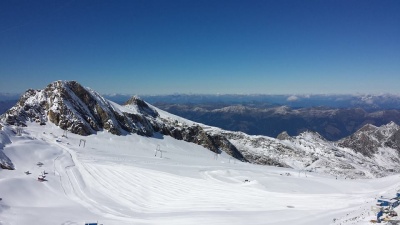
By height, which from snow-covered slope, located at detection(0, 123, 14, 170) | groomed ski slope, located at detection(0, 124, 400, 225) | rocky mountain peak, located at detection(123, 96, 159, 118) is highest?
rocky mountain peak, located at detection(123, 96, 159, 118)

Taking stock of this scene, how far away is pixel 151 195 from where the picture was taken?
42969 millimetres

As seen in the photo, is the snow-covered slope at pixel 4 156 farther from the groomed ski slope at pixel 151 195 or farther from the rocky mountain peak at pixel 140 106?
the rocky mountain peak at pixel 140 106

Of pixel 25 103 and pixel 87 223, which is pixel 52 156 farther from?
pixel 25 103

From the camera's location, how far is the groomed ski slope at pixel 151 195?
2980cm

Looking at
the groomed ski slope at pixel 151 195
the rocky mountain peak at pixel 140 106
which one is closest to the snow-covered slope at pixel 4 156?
the groomed ski slope at pixel 151 195

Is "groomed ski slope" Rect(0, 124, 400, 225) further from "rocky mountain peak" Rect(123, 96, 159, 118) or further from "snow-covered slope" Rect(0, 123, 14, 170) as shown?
"rocky mountain peak" Rect(123, 96, 159, 118)

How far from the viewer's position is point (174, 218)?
31.2 m

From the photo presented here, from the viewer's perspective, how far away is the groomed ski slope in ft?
97.8

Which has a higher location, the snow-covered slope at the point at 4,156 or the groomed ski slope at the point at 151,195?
the snow-covered slope at the point at 4,156

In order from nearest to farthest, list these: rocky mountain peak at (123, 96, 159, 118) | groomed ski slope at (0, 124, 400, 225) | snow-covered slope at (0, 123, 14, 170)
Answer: groomed ski slope at (0, 124, 400, 225) → snow-covered slope at (0, 123, 14, 170) → rocky mountain peak at (123, 96, 159, 118)

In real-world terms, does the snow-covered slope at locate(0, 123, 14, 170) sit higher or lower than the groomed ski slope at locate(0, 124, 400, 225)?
higher

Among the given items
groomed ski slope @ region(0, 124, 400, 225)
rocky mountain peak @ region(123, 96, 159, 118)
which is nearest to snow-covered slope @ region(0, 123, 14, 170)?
groomed ski slope @ region(0, 124, 400, 225)

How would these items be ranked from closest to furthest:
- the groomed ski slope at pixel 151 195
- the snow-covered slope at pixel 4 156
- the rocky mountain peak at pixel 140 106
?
the groomed ski slope at pixel 151 195 < the snow-covered slope at pixel 4 156 < the rocky mountain peak at pixel 140 106

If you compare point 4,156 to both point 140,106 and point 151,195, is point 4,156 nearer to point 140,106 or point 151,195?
point 151,195
